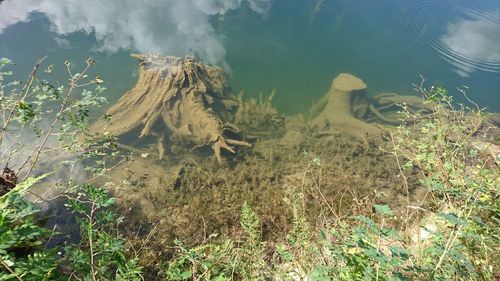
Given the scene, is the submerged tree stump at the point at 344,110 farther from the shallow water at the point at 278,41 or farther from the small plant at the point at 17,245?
the small plant at the point at 17,245

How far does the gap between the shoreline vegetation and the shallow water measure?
84cm

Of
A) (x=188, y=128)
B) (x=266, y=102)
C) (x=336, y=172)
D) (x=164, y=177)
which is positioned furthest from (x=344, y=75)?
(x=164, y=177)

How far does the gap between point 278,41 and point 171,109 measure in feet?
12.8

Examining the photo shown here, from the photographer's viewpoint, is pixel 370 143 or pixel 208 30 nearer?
pixel 370 143

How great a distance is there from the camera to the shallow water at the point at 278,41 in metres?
7.28

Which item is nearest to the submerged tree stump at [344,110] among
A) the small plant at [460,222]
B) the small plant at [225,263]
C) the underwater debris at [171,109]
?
the underwater debris at [171,109]

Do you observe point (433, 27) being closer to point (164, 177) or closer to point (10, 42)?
point (164, 177)

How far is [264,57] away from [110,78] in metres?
3.27

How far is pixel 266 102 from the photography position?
263 inches

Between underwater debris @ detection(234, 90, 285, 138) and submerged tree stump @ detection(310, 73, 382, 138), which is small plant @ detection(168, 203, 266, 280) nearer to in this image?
underwater debris @ detection(234, 90, 285, 138)

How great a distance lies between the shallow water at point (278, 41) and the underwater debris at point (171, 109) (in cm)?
91

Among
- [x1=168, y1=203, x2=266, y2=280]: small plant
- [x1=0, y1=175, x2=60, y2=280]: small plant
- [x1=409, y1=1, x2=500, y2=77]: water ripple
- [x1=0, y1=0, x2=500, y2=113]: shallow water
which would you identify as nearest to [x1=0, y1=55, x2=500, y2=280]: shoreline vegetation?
[x1=168, y1=203, x2=266, y2=280]: small plant

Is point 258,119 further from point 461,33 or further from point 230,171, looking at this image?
point 461,33

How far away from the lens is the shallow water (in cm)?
728
